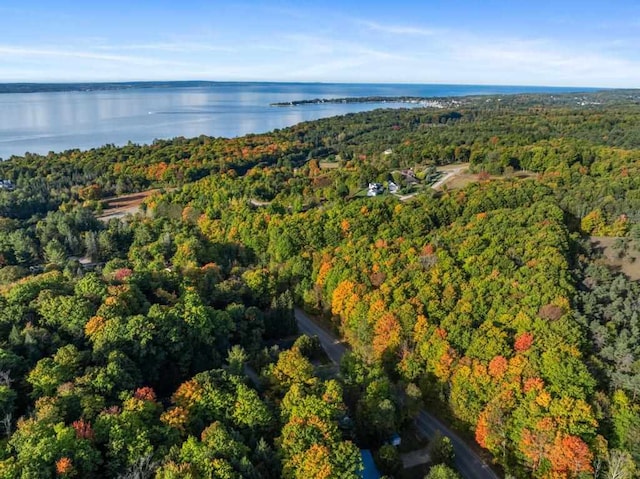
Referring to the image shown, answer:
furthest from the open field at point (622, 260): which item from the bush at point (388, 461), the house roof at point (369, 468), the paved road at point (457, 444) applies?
the house roof at point (369, 468)

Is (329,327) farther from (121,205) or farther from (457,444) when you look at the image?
(121,205)

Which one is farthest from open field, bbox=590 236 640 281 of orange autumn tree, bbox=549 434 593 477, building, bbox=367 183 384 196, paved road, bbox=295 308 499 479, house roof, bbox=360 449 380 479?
building, bbox=367 183 384 196

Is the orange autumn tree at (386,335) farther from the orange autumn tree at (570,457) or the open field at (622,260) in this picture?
the open field at (622,260)

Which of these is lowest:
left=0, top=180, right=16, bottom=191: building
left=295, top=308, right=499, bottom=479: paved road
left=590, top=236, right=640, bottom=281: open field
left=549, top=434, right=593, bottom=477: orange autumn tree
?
left=295, top=308, right=499, bottom=479: paved road

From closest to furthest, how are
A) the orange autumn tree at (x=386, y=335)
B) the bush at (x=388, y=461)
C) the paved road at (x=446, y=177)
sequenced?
the bush at (x=388, y=461)
the orange autumn tree at (x=386, y=335)
the paved road at (x=446, y=177)

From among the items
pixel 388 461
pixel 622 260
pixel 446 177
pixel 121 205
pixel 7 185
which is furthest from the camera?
pixel 7 185

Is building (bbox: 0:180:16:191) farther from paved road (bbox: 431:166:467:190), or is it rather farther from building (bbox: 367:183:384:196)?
paved road (bbox: 431:166:467:190)

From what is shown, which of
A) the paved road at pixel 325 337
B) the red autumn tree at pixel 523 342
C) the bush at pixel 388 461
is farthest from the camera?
the paved road at pixel 325 337

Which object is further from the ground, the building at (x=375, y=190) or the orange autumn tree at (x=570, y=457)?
the building at (x=375, y=190)

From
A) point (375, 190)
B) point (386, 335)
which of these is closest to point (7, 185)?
point (375, 190)
